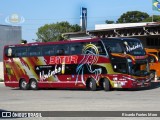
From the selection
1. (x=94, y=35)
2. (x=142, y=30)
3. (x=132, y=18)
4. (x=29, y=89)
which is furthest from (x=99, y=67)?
(x=132, y=18)

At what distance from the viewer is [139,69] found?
88.6 feet

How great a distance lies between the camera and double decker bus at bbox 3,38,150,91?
88.0 feet

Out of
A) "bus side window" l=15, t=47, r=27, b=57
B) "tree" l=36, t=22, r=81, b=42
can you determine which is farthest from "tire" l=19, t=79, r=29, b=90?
"tree" l=36, t=22, r=81, b=42

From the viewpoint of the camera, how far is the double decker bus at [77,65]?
26.8m

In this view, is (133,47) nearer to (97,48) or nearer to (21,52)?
(97,48)

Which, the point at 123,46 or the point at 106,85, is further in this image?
the point at 106,85

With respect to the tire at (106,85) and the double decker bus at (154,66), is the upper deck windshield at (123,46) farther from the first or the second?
the double decker bus at (154,66)

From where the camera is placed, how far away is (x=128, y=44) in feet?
89.5

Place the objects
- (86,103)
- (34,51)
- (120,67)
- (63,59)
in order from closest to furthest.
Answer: (86,103) → (120,67) → (63,59) → (34,51)

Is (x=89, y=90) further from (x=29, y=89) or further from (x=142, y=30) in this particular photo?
(x=142, y=30)

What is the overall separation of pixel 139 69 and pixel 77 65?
4.37 meters

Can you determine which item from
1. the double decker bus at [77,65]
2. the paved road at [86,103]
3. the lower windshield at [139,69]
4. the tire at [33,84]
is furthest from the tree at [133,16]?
the paved road at [86,103]

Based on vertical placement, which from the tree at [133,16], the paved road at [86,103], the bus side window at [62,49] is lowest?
the paved road at [86,103]

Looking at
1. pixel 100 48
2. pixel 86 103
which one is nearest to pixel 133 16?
pixel 100 48
